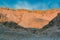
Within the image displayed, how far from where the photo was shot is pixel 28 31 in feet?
22.3

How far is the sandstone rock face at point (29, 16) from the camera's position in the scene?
7.32 metres

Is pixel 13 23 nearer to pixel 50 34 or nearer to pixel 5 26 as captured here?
pixel 5 26

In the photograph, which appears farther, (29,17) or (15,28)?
(29,17)

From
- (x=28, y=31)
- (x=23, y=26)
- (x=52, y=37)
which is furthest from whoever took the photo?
(x=23, y=26)

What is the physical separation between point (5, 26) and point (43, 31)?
970 millimetres

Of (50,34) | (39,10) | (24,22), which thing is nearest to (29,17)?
(24,22)

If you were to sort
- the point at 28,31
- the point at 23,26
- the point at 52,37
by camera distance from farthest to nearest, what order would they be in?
the point at 23,26
the point at 28,31
the point at 52,37

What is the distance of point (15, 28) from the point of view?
22.6 ft

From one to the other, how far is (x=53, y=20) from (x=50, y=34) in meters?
0.70

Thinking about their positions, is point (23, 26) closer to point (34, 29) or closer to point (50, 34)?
point (34, 29)

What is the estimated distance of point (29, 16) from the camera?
772 centimetres

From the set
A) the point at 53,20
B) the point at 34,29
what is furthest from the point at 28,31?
the point at 53,20

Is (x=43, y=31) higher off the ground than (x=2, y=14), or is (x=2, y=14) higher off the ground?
(x=2, y=14)

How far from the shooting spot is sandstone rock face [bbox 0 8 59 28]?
7.32 meters
